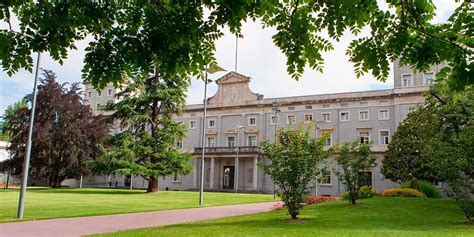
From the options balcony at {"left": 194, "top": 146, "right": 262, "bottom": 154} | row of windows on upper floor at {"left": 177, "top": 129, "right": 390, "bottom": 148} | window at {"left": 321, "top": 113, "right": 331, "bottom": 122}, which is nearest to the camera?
row of windows on upper floor at {"left": 177, "top": 129, "right": 390, "bottom": 148}

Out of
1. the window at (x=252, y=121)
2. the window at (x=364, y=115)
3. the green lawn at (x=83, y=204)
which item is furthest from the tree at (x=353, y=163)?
the window at (x=252, y=121)

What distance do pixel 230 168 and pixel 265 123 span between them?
7.44 meters

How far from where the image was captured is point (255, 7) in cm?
467

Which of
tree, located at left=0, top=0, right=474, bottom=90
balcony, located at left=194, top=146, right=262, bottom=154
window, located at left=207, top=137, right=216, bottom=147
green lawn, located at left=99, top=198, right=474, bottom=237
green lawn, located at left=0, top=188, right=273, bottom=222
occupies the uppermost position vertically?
window, located at left=207, top=137, right=216, bottom=147

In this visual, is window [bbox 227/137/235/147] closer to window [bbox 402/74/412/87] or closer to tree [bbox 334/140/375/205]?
window [bbox 402/74/412/87]

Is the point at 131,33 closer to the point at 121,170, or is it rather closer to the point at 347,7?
the point at 347,7

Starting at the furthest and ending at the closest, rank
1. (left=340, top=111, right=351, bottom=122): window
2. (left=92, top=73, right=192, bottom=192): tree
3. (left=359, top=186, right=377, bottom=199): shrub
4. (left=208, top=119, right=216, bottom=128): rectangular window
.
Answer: (left=208, top=119, right=216, bottom=128): rectangular window → (left=340, top=111, right=351, bottom=122): window → (left=92, top=73, right=192, bottom=192): tree → (left=359, top=186, right=377, bottom=199): shrub

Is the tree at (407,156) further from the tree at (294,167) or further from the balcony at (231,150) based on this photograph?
the tree at (294,167)

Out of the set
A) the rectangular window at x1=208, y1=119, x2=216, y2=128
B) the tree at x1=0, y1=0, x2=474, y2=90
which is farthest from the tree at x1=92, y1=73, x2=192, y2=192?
the tree at x1=0, y1=0, x2=474, y2=90

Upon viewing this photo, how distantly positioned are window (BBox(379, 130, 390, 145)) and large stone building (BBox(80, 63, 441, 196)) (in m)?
0.10

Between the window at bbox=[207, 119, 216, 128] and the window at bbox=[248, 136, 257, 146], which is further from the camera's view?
the window at bbox=[207, 119, 216, 128]

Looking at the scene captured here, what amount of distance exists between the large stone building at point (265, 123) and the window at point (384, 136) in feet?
0.34

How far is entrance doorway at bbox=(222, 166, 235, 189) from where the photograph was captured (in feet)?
182

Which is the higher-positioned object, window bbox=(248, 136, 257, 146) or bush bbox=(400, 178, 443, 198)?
window bbox=(248, 136, 257, 146)
